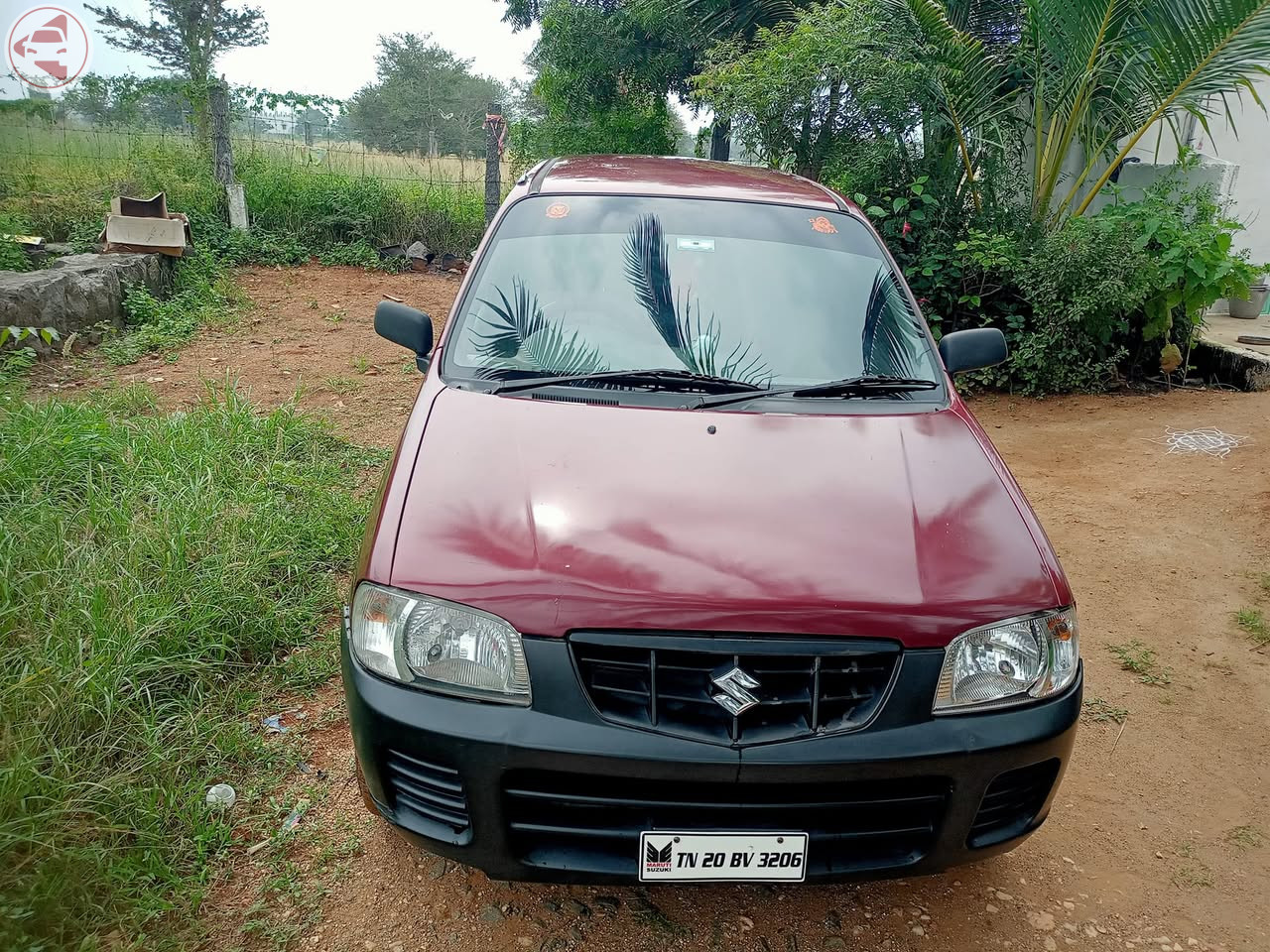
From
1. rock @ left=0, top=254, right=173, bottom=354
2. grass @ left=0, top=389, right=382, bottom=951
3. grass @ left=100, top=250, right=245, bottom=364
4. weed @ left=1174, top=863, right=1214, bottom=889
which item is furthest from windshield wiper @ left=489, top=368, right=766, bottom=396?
rock @ left=0, top=254, right=173, bottom=354

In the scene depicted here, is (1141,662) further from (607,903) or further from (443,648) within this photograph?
(443,648)

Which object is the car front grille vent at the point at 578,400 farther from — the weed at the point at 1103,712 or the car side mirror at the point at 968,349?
the weed at the point at 1103,712

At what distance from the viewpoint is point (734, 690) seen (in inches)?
69.4

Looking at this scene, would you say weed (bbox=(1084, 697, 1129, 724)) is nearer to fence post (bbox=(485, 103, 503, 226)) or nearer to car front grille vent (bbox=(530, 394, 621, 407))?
car front grille vent (bbox=(530, 394, 621, 407))

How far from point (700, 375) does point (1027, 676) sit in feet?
3.83

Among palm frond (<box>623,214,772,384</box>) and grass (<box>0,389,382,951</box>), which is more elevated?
palm frond (<box>623,214,772,384</box>)

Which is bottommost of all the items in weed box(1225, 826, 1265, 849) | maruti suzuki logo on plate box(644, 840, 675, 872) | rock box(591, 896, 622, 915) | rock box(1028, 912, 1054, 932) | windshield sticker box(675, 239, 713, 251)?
rock box(1028, 912, 1054, 932)

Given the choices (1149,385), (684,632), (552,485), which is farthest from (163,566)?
(1149,385)

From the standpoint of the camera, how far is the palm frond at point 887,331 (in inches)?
107

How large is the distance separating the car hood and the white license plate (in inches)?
17.0

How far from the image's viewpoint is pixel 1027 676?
194 centimetres

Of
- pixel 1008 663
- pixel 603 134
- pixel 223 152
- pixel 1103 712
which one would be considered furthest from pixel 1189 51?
pixel 223 152

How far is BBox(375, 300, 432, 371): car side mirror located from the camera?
9.77ft

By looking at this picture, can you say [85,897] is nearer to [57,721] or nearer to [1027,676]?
[57,721]
